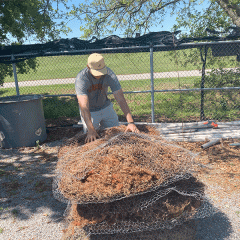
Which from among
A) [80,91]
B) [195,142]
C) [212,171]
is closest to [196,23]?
[195,142]

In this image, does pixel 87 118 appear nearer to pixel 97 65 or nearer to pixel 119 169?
pixel 97 65

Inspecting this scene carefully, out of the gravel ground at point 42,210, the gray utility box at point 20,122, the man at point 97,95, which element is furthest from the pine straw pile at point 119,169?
the gray utility box at point 20,122

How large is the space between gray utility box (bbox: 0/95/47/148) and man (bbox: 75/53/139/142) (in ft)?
8.33

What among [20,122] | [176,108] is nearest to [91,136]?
[20,122]

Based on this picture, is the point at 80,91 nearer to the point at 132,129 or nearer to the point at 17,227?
the point at 132,129

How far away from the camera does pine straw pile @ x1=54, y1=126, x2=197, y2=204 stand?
2234 mm

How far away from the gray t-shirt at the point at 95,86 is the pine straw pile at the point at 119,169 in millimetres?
1007

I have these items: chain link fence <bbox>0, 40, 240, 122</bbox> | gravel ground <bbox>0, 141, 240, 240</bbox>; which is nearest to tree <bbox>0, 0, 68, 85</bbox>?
chain link fence <bbox>0, 40, 240, 122</bbox>

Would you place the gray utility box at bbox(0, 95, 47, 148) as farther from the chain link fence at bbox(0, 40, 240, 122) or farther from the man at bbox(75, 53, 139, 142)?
Result: the man at bbox(75, 53, 139, 142)

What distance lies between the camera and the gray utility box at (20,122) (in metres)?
5.82

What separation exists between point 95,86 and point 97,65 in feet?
1.47

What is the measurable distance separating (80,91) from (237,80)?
5362 millimetres

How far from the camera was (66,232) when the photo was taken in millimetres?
3014

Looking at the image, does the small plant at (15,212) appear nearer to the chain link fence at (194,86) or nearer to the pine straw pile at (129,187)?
the pine straw pile at (129,187)
